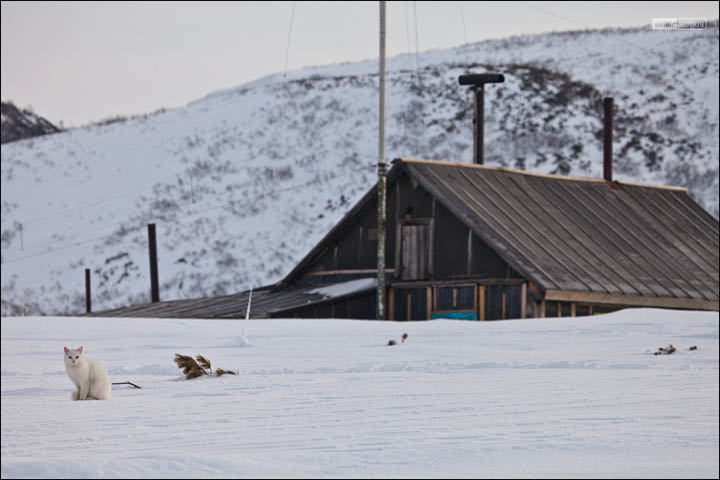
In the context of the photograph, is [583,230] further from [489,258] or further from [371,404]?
[371,404]

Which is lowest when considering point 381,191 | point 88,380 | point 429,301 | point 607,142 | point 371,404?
point 429,301

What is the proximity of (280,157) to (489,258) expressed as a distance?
133 ft

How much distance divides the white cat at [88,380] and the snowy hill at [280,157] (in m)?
34.4

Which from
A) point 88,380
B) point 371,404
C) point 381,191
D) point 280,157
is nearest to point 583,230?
point 381,191

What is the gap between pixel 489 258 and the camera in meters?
22.4

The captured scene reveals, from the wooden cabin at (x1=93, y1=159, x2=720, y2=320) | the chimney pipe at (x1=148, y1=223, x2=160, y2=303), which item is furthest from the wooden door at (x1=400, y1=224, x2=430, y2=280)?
the chimney pipe at (x1=148, y1=223, x2=160, y2=303)

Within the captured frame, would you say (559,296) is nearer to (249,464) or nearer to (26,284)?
(249,464)

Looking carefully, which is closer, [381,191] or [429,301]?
[381,191]

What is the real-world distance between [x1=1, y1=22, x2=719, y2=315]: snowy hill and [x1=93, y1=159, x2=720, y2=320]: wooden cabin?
1580 cm

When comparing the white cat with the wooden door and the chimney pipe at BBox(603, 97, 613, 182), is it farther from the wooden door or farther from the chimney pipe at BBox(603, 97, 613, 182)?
the chimney pipe at BBox(603, 97, 613, 182)

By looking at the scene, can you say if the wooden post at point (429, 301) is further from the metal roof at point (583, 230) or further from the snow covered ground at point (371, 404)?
the snow covered ground at point (371, 404)

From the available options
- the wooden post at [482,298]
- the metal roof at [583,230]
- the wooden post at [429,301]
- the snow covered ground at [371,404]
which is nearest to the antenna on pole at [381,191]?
the wooden post at [429,301]

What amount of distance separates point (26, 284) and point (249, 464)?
148ft

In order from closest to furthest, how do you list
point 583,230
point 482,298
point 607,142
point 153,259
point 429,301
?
point 482,298
point 429,301
point 583,230
point 607,142
point 153,259
